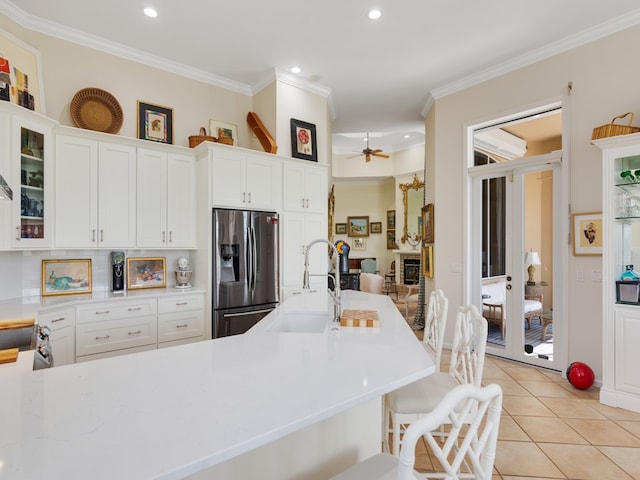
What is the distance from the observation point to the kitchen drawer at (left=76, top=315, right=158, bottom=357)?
2801 mm

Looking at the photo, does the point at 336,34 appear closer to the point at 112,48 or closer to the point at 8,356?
the point at 112,48

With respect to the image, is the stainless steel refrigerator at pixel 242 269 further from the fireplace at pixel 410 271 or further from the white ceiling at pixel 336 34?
the fireplace at pixel 410 271

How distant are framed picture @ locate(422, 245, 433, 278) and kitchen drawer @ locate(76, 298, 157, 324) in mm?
3411

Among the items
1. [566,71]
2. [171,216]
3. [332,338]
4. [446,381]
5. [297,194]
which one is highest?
[566,71]

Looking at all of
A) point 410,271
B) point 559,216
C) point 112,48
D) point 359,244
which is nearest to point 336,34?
point 112,48

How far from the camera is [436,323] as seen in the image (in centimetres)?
223

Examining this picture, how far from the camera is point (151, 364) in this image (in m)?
1.20

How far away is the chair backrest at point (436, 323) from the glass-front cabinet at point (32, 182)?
3059 mm

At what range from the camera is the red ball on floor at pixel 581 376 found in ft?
9.89

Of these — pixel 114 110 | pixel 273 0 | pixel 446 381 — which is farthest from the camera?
pixel 114 110

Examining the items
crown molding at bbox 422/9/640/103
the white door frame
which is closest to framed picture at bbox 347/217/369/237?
crown molding at bbox 422/9/640/103

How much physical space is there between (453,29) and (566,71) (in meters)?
1.25

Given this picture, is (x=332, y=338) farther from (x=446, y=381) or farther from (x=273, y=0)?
(x=273, y=0)

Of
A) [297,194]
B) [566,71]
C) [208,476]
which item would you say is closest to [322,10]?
[297,194]
